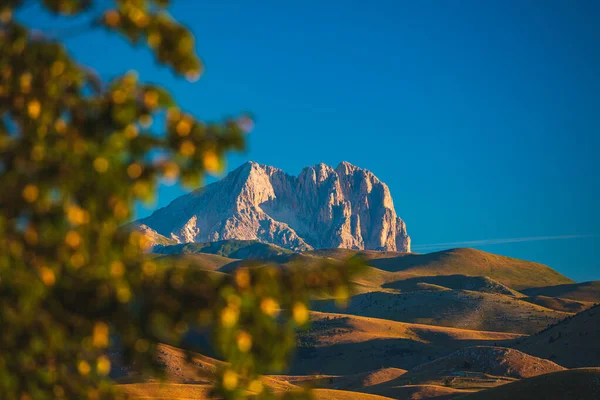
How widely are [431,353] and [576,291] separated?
328 feet

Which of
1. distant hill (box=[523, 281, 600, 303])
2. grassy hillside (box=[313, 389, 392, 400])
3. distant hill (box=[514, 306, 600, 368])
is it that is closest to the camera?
grassy hillside (box=[313, 389, 392, 400])

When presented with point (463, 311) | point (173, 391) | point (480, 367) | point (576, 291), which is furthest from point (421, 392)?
point (576, 291)

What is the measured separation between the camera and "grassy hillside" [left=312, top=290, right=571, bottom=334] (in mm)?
108000

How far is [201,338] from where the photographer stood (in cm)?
8700

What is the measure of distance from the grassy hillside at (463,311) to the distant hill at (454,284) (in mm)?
28428

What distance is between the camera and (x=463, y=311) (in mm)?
116438

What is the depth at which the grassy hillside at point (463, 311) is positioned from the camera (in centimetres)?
10800

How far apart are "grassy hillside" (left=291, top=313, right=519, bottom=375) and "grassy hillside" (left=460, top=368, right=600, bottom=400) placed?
4128 cm

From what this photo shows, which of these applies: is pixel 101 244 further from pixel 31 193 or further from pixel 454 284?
pixel 454 284

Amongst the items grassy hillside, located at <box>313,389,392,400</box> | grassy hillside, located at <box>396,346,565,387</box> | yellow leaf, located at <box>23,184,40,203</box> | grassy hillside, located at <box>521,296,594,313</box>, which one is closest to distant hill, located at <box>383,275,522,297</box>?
grassy hillside, located at <box>521,296,594,313</box>

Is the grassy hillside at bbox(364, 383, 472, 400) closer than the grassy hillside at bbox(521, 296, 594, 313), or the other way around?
the grassy hillside at bbox(364, 383, 472, 400)

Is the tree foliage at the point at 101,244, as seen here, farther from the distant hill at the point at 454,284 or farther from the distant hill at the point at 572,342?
the distant hill at the point at 454,284

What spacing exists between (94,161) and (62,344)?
146cm

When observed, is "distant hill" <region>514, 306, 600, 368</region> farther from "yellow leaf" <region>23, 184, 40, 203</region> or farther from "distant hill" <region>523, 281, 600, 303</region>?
"distant hill" <region>523, 281, 600, 303</region>
